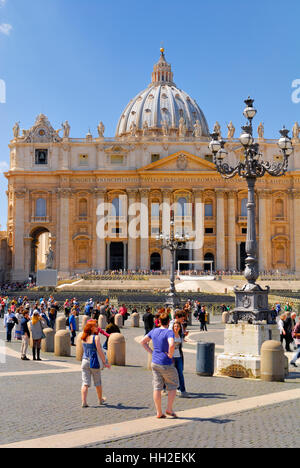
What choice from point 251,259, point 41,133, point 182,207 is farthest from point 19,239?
point 251,259

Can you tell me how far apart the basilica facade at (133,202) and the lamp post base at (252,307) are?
2444 inches

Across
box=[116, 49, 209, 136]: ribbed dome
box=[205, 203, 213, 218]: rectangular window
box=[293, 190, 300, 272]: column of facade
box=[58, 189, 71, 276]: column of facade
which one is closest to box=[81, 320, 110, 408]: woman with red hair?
box=[58, 189, 71, 276]: column of facade

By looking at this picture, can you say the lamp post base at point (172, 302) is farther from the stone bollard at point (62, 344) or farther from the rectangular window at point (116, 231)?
the rectangular window at point (116, 231)

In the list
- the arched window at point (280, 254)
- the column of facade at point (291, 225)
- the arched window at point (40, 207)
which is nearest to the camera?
the column of facade at point (291, 225)

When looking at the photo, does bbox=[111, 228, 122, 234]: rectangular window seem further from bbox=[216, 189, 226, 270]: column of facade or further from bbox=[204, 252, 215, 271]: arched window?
bbox=[216, 189, 226, 270]: column of facade

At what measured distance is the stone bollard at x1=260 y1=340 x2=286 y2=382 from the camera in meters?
13.0

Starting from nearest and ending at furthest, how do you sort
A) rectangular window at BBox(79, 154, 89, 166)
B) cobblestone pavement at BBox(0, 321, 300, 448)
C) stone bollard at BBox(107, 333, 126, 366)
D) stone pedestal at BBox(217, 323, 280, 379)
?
cobblestone pavement at BBox(0, 321, 300, 448), stone pedestal at BBox(217, 323, 280, 379), stone bollard at BBox(107, 333, 126, 366), rectangular window at BBox(79, 154, 89, 166)

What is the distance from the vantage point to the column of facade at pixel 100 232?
78000 mm

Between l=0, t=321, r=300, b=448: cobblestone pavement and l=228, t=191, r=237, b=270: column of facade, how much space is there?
6342 cm

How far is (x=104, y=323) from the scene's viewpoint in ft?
87.4

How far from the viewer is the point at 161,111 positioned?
110938mm

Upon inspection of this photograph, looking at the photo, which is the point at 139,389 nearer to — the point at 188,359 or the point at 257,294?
the point at 257,294

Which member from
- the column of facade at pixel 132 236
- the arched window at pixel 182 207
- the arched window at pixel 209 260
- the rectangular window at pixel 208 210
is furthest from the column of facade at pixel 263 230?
the column of facade at pixel 132 236

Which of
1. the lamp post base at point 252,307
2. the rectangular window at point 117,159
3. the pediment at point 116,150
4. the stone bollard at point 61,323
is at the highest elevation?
the pediment at point 116,150
